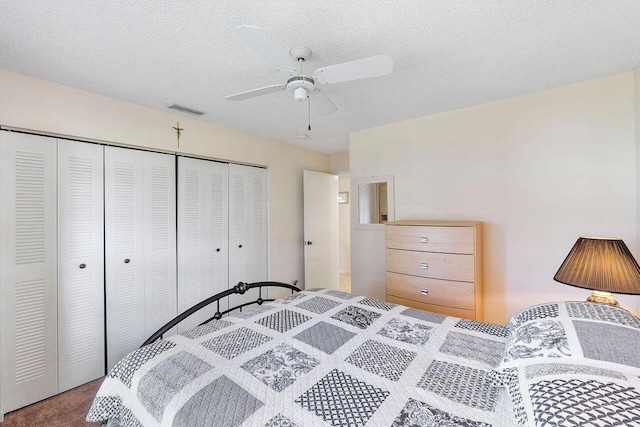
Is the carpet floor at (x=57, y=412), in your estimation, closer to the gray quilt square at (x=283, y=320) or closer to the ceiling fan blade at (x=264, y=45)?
the gray quilt square at (x=283, y=320)

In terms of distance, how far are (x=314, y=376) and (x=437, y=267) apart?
171 centimetres

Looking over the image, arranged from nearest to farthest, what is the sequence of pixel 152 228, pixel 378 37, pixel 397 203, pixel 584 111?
pixel 378 37, pixel 584 111, pixel 152 228, pixel 397 203

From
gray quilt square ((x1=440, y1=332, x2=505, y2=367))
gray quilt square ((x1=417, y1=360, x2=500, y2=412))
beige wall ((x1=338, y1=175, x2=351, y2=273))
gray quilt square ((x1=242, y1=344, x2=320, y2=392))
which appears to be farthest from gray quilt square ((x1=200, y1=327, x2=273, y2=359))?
beige wall ((x1=338, y1=175, x2=351, y2=273))

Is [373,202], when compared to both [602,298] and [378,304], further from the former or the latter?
[602,298]

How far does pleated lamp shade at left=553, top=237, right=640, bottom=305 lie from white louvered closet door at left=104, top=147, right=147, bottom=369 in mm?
3349

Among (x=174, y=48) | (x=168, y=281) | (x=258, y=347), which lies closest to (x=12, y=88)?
(x=174, y=48)

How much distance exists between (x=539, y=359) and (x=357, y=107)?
7.75ft

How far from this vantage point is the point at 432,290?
2492 mm

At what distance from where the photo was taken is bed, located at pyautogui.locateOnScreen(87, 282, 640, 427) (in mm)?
865

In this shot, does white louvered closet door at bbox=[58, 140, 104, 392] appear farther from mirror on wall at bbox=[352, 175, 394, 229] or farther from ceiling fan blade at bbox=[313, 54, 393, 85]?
mirror on wall at bbox=[352, 175, 394, 229]

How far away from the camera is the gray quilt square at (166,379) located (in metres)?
1.04

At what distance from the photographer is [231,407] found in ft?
3.14

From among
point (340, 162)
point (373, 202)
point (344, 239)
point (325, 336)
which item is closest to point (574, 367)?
point (325, 336)

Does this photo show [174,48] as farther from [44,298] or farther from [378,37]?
[44,298]
